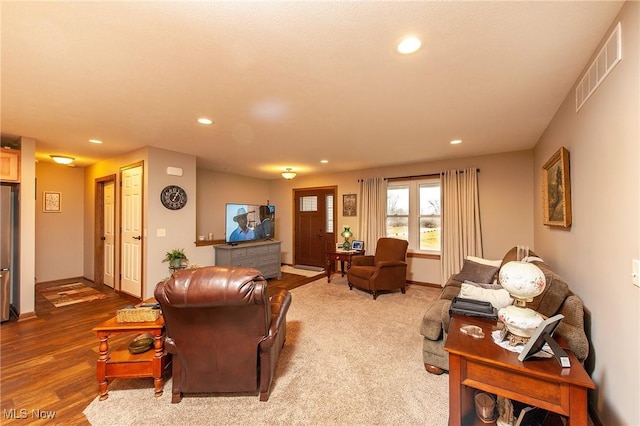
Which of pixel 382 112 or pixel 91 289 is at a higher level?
pixel 382 112

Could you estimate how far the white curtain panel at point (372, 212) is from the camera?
531cm

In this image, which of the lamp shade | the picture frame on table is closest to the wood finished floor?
the picture frame on table

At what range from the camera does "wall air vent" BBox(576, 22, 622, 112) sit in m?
1.35

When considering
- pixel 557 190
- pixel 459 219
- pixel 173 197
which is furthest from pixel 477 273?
pixel 173 197

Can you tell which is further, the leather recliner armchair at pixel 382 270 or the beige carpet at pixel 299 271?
the beige carpet at pixel 299 271

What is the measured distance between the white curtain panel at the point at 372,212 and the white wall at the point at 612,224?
3.33m

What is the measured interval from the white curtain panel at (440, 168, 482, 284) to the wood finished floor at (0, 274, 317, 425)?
4777 millimetres

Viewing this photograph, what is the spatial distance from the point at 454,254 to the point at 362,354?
2907 millimetres

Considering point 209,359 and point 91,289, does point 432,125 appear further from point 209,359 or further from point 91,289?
point 91,289

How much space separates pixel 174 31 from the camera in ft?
4.71

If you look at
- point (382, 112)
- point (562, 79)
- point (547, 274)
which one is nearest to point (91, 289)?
point (382, 112)

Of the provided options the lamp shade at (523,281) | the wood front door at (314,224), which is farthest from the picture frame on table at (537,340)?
the wood front door at (314,224)

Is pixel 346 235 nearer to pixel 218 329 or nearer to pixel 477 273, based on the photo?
pixel 477 273

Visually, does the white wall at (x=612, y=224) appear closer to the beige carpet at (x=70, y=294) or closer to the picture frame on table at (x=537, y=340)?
the picture frame on table at (x=537, y=340)
